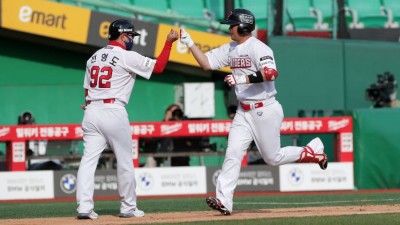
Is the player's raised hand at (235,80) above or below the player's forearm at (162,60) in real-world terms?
below

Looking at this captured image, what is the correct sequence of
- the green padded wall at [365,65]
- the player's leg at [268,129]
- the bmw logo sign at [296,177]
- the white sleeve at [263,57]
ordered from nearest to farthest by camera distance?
the white sleeve at [263,57] → the player's leg at [268,129] → the bmw logo sign at [296,177] → the green padded wall at [365,65]

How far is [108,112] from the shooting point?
8234mm

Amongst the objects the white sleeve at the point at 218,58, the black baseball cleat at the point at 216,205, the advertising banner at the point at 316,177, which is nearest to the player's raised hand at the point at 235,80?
the white sleeve at the point at 218,58

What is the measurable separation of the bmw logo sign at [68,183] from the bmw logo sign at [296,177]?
3.71 metres

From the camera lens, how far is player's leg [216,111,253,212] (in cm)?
816

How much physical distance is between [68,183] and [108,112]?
6.23 meters

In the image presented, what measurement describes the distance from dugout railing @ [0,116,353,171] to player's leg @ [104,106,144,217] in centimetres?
580

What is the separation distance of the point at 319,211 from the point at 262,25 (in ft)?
36.1

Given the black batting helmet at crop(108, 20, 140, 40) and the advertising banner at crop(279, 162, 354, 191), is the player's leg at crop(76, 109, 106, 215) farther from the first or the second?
the advertising banner at crop(279, 162, 354, 191)

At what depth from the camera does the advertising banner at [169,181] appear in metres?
14.1

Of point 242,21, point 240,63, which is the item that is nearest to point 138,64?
point 240,63

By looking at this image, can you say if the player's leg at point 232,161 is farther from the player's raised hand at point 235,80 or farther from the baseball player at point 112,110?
the baseball player at point 112,110

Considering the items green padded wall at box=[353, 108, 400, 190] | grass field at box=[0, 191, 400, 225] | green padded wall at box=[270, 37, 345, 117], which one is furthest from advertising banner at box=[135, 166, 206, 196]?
green padded wall at box=[270, 37, 345, 117]

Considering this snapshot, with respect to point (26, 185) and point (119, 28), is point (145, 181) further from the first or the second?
point (119, 28)
